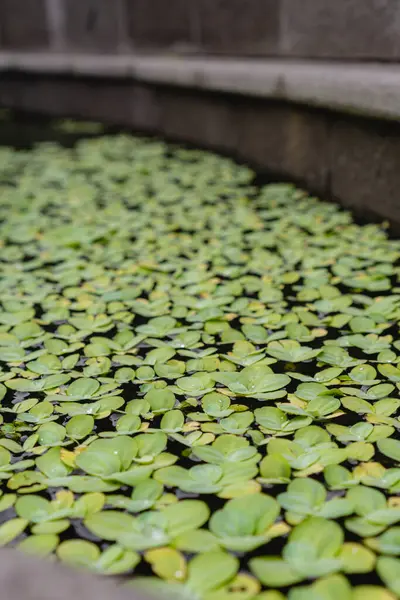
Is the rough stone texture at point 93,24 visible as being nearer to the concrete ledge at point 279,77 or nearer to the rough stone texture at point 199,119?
the concrete ledge at point 279,77

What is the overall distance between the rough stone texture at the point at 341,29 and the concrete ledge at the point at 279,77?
0.16ft

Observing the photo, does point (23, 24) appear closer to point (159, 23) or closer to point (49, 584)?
point (159, 23)

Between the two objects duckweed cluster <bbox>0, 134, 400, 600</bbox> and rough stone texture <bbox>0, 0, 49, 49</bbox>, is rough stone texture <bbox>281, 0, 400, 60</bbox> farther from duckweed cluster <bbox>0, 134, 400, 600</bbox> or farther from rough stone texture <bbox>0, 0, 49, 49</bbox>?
rough stone texture <bbox>0, 0, 49, 49</bbox>

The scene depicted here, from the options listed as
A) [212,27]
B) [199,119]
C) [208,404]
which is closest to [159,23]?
[212,27]

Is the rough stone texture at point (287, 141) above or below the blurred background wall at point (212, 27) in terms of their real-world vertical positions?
below

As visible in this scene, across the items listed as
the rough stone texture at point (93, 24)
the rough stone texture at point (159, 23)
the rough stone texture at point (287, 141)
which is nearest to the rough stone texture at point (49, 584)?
the rough stone texture at point (287, 141)

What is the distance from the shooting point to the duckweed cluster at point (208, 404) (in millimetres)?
819

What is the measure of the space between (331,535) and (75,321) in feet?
2.94

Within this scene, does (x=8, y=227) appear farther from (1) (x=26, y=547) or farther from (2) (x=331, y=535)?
(2) (x=331, y=535)

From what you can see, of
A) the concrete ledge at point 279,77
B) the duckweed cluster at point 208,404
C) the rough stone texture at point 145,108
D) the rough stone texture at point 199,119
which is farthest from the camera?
the rough stone texture at point 145,108

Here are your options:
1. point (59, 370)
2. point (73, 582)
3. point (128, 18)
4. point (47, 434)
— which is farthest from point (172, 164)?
point (73, 582)

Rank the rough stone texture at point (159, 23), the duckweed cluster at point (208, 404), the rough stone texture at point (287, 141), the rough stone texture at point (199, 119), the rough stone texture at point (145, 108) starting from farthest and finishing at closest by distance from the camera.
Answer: the rough stone texture at point (145, 108), the rough stone texture at point (159, 23), the rough stone texture at point (199, 119), the rough stone texture at point (287, 141), the duckweed cluster at point (208, 404)

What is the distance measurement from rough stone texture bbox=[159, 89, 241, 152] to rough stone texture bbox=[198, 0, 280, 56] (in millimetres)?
267

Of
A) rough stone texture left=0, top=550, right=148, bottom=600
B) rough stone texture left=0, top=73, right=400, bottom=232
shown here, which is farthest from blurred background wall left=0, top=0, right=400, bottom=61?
rough stone texture left=0, top=550, right=148, bottom=600
